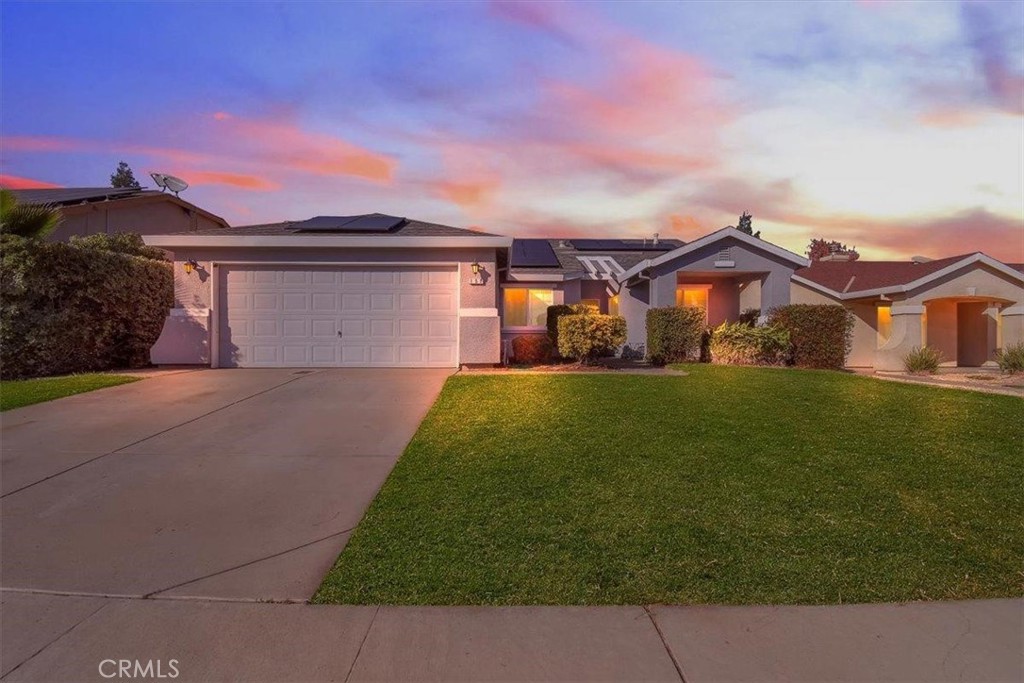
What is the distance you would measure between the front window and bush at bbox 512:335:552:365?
2828 mm

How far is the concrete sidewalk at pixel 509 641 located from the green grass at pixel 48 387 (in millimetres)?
7655

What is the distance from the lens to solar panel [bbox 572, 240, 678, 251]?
28.0 metres

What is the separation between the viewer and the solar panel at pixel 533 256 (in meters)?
19.1

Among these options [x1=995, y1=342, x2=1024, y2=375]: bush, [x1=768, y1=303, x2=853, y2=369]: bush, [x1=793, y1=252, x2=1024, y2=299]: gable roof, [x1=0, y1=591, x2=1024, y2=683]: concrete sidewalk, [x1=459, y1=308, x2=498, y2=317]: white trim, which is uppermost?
[x1=793, y1=252, x2=1024, y2=299]: gable roof

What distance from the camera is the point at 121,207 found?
21641mm

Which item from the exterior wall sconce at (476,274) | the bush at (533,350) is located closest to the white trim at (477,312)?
the exterior wall sconce at (476,274)

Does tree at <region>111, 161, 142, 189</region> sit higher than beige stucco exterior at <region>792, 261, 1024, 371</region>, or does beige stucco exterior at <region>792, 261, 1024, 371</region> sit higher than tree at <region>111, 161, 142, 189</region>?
tree at <region>111, 161, 142, 189</region>

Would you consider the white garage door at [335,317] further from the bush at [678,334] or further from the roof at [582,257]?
the bush at [678,334]

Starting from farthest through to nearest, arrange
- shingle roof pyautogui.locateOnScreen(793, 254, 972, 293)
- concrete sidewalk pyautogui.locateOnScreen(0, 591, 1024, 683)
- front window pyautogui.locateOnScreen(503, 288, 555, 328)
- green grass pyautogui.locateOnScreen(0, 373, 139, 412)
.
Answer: front window pyautogui.locateOnScreen(503, 288, 555, 328)
shingle roof pyautogui.locateOnScreen(793, 254, 972, 293)
green grass pyautogui.locateOnScreen(0, 373, 139, 412)
concrete sidewalk pyautogui.locateOnScreen(0, 591, 1024, 683)

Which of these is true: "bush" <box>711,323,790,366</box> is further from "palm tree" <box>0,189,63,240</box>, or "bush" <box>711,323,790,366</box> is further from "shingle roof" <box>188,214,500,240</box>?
"palm tree" <box>0,189,63,240</box>

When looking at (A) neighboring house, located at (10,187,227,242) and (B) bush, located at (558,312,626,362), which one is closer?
(B) bush, located at (558,312,626,362)

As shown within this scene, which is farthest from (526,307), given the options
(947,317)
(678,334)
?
(947,317)

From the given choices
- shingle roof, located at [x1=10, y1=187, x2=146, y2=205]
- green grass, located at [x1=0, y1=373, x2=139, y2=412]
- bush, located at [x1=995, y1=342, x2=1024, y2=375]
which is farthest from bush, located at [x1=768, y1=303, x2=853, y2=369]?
shingle roof, located at [x1=10, y1=187, x2=146, y2=205]

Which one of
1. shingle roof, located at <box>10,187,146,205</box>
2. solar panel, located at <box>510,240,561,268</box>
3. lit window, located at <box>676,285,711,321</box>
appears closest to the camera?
solar panel, located at <box>510,240,561,268</box>
